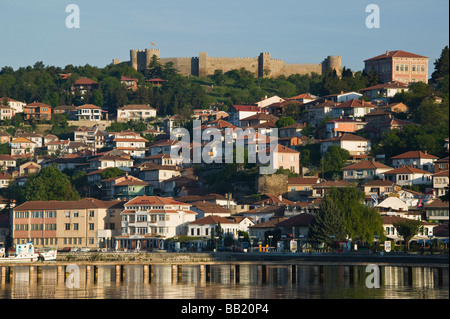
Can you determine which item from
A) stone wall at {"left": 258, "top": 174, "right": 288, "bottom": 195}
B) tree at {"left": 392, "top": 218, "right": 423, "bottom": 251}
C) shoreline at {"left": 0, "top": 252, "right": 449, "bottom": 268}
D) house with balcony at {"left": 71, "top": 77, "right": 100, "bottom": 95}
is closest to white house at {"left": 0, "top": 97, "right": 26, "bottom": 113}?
house with balcony at {"left": 71, "top": 77, "right": 100, "bottom": 95}

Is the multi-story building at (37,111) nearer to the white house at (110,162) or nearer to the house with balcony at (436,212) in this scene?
the white house at (110,162)

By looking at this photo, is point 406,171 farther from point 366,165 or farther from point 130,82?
point 130,82

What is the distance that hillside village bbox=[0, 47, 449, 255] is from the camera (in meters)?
89.9

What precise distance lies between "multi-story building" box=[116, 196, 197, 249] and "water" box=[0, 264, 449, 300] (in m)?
19.9

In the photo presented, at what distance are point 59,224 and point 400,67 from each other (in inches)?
2495

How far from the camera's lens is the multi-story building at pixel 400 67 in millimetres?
140100

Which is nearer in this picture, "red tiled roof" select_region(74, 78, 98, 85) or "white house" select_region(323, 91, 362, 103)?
"white house" select_region(323, 91, 362, 103)

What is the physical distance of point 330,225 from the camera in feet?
254

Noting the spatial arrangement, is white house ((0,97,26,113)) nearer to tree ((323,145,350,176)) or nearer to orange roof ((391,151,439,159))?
tree ((323,145,350,176))

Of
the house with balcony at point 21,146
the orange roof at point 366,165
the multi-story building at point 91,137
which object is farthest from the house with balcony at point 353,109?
the house with balcony at point 21,146

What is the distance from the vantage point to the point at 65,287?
59.2 metres

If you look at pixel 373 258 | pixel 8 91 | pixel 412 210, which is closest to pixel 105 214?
pixel 412 210
